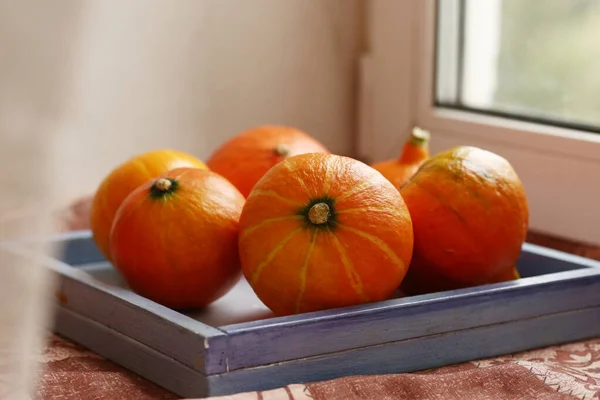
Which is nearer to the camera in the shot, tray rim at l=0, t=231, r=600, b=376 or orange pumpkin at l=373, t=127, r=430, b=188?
tray rim at l=0, t=231, r=600, b=376

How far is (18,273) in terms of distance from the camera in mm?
322

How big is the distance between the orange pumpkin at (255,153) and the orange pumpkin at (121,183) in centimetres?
6

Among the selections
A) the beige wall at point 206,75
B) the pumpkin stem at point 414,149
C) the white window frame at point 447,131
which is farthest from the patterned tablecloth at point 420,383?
the beige wall at point 206,75

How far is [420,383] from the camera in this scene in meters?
0.71

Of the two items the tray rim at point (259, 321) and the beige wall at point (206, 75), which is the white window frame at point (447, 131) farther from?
the tray rim at point (259, 321)

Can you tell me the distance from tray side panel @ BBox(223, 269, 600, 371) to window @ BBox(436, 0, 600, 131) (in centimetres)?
35

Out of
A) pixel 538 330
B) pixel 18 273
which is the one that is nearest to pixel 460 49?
pixel 538 330

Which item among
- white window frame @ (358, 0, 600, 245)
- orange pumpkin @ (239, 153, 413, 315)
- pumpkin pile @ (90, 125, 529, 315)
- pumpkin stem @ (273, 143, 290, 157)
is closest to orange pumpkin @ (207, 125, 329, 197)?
pumpkin stem @ (273, 143, 290, 157)

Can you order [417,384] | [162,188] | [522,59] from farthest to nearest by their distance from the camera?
[522,59], [162,188], [417,384]

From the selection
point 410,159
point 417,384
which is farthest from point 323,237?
point 410,159

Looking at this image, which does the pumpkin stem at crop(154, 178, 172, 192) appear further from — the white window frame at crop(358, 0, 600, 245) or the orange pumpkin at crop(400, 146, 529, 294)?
the white window frame at crop(358, 0, 600, 245)

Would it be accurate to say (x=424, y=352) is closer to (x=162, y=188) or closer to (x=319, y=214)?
(x=319, y=214)

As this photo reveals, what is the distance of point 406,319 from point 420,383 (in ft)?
0.23

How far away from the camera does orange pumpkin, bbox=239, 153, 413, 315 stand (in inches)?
28.8
